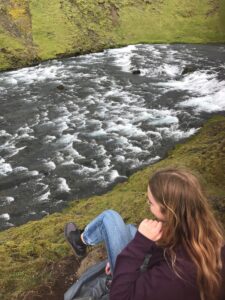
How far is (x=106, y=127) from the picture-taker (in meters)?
30.6

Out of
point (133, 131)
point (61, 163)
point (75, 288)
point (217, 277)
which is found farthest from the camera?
point (133, 131)

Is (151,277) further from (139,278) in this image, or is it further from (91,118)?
(91,118)

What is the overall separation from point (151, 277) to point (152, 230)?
58 centimetres

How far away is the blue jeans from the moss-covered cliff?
42880 mm

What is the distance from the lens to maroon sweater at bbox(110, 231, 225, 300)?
5047 mm

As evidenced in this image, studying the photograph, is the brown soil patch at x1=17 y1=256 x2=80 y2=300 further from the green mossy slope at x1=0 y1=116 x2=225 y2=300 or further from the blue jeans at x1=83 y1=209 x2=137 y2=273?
the blue jeans at x1=83 y1=209 x2=137 y2=273

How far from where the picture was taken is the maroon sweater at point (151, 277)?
5047 millimetres

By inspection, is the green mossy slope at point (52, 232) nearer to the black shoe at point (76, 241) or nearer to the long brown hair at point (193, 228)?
the black shoe at point (76, 241)

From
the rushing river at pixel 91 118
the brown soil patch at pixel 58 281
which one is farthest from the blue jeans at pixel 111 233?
the rushing river at pixel 91 118

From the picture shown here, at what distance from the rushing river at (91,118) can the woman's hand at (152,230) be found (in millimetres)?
14533

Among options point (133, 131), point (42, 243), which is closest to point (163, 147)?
point (133, 131)

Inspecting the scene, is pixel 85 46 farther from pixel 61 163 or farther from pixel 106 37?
pixel 61 163

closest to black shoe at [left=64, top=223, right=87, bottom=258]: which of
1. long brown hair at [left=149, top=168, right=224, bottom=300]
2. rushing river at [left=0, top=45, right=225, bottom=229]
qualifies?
long brown hair at [left=149, top=168, right=224, bottom=300]

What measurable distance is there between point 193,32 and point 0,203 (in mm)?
47829
